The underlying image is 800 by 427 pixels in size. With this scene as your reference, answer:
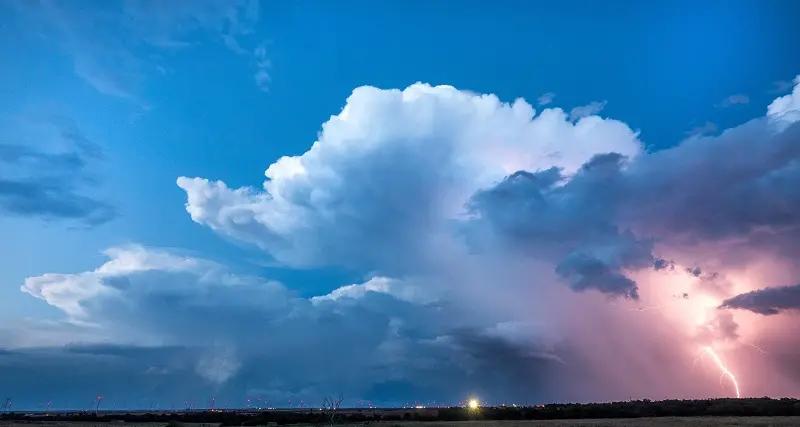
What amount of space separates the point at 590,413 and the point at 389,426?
7317 centimetres

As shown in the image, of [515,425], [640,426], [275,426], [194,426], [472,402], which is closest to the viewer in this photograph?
[640,426]

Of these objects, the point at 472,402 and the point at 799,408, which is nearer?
the point at 799,408

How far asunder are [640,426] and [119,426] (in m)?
143

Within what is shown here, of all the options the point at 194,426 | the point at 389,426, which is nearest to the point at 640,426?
the point at 389,426

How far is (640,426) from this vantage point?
115500 mm

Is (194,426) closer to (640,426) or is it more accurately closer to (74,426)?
(74,426)

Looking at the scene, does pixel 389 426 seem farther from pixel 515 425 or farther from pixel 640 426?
pixel 640 426

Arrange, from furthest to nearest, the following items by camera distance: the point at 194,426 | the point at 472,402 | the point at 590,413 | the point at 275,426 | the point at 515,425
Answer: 1. the point at 472,402
2. the point at 590,413
3. the point at 275,426
4. the point at 194,426
5. the point at 515,425

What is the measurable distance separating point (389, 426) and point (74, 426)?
91.5 meters

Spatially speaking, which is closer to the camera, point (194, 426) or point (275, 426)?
point (194, 426)

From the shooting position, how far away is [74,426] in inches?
6260

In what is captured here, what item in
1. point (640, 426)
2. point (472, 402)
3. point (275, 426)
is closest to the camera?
point (640, 426)

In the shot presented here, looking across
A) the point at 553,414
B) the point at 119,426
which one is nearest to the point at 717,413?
the point at 553,414

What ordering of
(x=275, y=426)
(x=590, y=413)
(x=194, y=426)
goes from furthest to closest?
(x=590, y=413), (x=275, y=426), (x=194, y=426)
